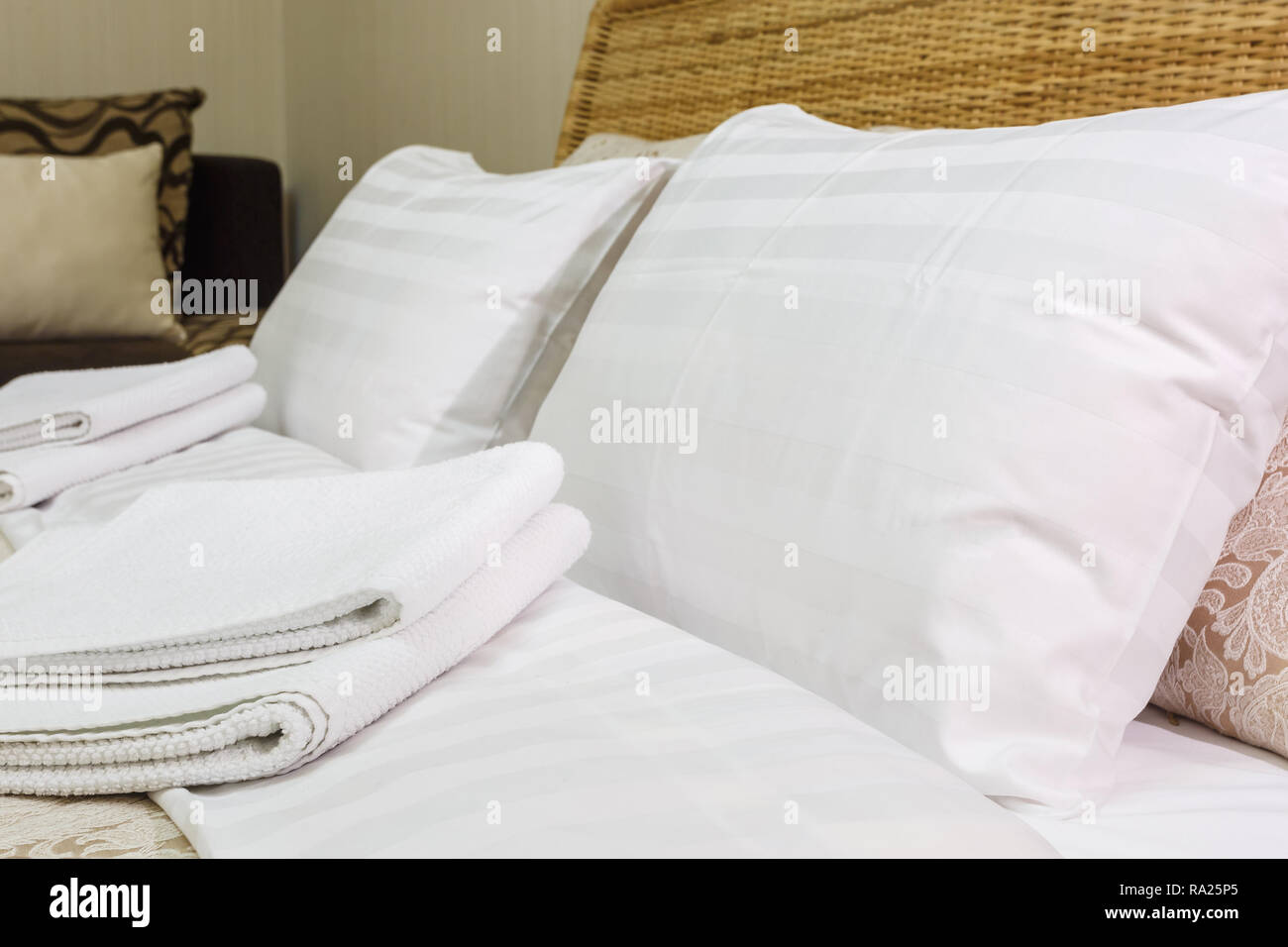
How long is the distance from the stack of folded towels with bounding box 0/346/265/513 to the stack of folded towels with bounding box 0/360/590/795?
0.85ft

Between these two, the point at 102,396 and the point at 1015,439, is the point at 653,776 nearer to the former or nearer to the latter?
the point at 1015,439

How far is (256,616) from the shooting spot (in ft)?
1.84

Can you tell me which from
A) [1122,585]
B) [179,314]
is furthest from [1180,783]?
[179,314]

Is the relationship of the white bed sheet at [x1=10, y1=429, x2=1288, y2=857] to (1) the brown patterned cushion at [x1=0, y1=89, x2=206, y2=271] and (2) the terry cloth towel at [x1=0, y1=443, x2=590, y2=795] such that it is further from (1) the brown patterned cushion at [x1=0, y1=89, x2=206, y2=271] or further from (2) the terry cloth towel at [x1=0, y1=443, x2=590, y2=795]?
(1) the brown patterned cushion at [x1=0, y1=89, x2=206, y2=271]

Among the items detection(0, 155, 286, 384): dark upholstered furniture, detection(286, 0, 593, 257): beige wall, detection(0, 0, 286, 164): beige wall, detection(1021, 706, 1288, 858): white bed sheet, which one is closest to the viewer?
detection(1021, 706, 1288, 858): white bed sheet

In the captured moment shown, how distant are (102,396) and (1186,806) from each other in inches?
39.9

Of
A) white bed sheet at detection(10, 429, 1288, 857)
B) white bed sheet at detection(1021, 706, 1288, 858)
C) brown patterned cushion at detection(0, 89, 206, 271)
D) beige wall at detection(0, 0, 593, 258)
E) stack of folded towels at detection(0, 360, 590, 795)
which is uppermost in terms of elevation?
beige wall at detection(0, 0, 593, 258)

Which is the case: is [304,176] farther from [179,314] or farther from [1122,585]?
[1122,585]

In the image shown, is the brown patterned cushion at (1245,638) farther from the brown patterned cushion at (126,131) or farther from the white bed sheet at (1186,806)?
the brown patterned cushion at (126,131)

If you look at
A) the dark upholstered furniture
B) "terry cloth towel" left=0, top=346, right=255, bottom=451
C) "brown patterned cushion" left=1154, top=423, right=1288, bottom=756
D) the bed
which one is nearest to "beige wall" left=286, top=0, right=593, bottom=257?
the dark upholstered furniture

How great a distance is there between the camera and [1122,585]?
0.59 metres

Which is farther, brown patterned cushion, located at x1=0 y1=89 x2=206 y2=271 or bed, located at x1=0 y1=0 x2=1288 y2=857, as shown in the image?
brown patterned cushion, located at x1=0 y1=89 x2=206 y2=271

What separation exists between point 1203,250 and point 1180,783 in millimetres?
300

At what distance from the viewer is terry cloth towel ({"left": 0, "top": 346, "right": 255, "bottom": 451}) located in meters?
1.05
